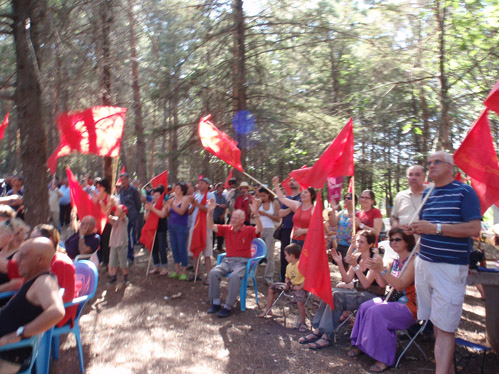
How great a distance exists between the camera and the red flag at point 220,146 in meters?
6.26

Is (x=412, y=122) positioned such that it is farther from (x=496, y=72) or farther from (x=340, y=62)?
(x=340, y=62)

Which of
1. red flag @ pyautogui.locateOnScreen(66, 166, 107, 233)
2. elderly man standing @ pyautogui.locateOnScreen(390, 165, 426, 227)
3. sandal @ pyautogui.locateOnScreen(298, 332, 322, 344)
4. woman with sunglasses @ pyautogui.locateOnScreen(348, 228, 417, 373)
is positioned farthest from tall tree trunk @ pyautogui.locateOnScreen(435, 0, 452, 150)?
red flag @ pyautogui.locateOnScreen(66, 166, 107, 233)

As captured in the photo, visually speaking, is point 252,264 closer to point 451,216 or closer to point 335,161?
point 335,161

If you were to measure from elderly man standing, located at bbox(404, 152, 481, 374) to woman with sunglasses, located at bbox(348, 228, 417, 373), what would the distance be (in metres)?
0.59

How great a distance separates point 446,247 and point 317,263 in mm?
1652

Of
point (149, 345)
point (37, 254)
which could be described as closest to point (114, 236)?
point (149, 345)

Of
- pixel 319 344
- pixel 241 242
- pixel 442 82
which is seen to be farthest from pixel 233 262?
pixel 442 82

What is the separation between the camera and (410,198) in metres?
5.35

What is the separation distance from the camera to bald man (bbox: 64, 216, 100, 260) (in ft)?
18.1

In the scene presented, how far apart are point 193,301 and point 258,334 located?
5.50 ft

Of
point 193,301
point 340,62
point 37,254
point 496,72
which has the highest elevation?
point 340,62

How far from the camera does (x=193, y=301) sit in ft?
21.3

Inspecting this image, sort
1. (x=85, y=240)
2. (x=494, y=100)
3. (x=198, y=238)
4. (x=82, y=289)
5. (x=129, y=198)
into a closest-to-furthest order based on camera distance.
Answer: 1. (x=494, y=100)
2. (x=82, y=289)
3. (x=85, y=240)
4. (x=198, y=238)
5. (x=129, y=198)

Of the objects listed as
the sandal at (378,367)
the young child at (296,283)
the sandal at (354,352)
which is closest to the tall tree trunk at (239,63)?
the young child at (296,283)
